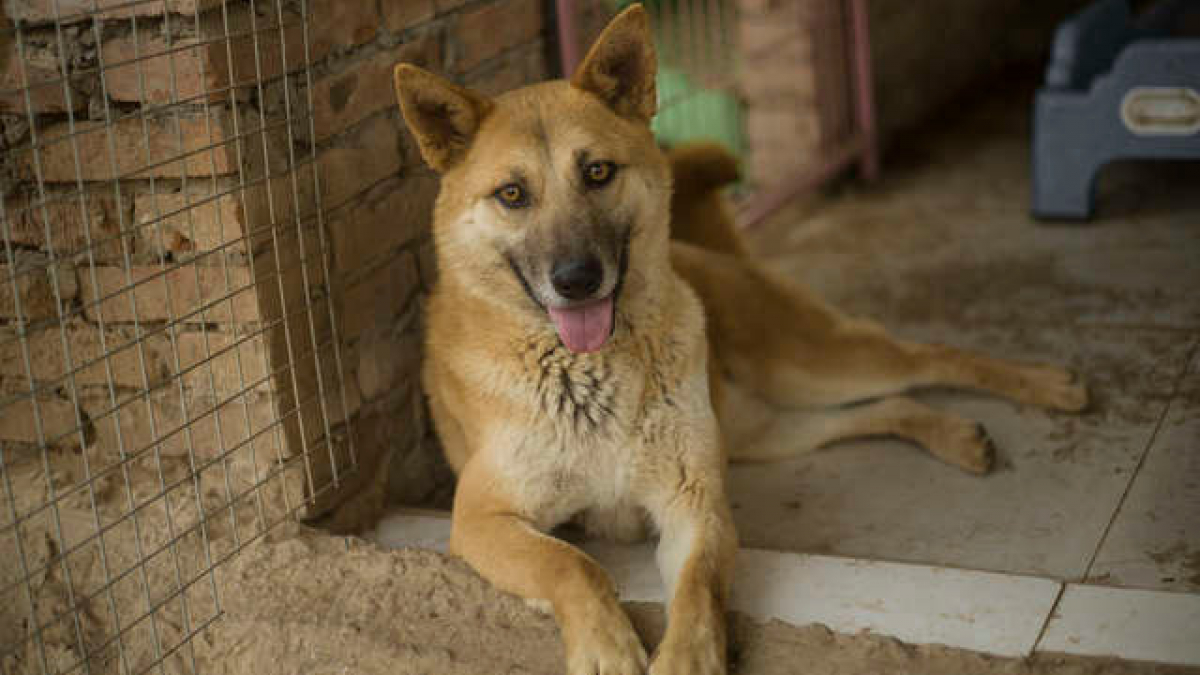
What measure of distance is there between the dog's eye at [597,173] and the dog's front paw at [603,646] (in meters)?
0.91

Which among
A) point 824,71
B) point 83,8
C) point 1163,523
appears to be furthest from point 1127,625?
point 824,71

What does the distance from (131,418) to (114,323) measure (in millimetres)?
252

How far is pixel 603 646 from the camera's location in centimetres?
213

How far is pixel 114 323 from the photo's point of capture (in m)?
2.68

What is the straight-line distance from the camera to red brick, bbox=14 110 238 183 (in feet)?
8.14

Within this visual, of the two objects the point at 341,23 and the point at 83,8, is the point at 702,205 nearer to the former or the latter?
the point at 341,23

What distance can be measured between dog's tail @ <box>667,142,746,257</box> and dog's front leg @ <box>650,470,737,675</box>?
1.30 metres

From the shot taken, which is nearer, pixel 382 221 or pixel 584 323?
pixel 584 323

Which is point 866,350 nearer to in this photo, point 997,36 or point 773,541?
point 773,541

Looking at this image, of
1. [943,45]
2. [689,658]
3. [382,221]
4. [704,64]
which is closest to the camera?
A: [689,658]

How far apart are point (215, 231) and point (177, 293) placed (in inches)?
7.3

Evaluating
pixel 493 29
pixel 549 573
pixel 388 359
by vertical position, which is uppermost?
pixel 493 29

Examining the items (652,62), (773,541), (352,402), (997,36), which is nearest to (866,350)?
(773,541)

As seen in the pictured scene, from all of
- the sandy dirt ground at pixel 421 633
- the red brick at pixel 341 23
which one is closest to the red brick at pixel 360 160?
the red brick at pixel 341 23
